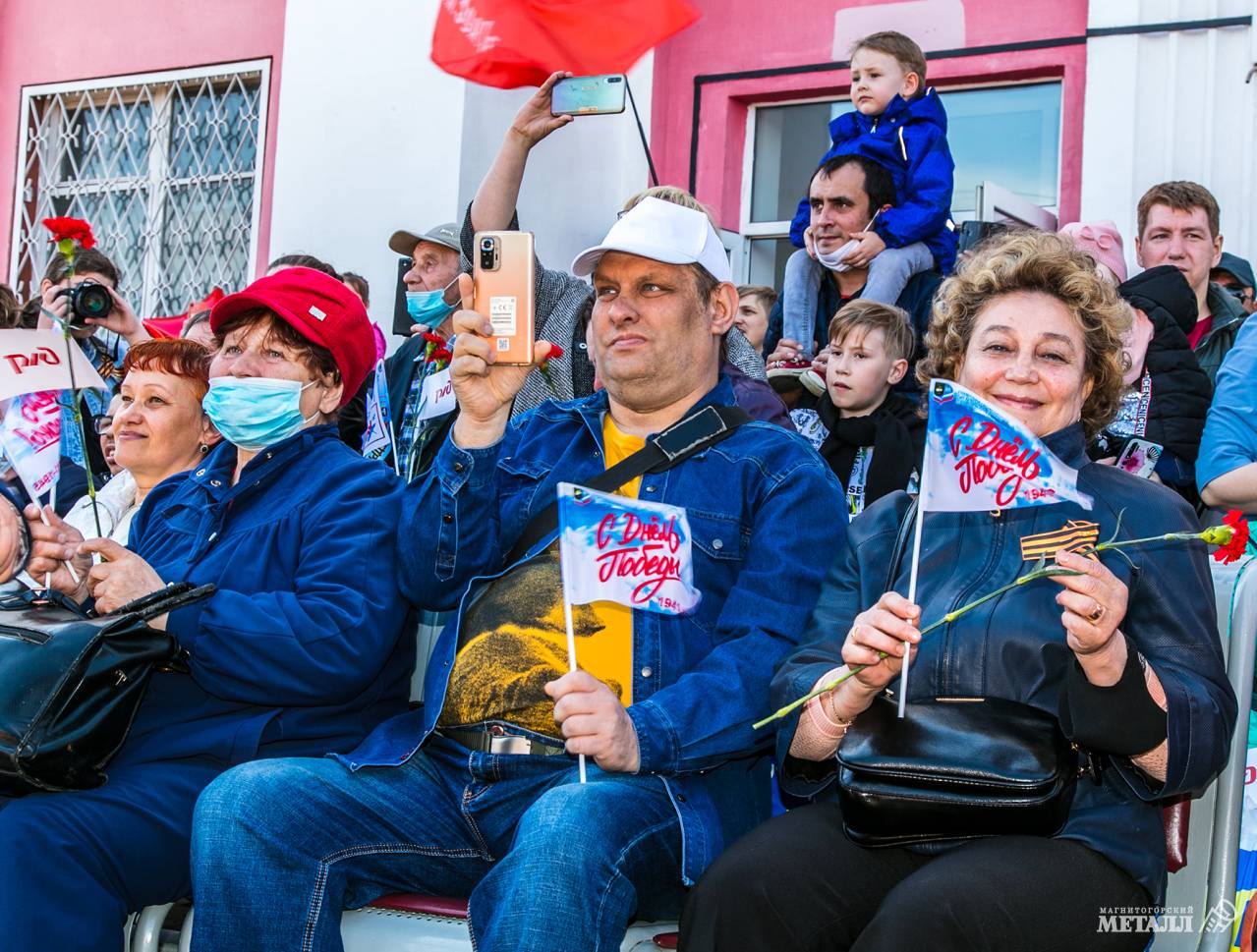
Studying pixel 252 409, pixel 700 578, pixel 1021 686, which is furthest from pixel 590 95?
pixel 1021 686

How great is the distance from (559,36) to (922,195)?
2085mm

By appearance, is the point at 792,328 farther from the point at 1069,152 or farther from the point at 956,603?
the point at 956,603

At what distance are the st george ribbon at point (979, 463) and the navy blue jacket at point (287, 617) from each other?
1.23 metres

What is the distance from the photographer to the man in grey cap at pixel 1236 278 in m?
5.62

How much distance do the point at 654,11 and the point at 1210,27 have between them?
2456mm

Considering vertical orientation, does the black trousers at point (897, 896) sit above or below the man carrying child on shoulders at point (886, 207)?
below

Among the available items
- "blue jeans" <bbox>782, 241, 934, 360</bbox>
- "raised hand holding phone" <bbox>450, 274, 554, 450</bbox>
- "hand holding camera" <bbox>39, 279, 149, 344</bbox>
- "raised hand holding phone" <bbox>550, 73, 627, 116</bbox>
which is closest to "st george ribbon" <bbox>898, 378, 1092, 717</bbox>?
"raised hand holding phone" <bbox>450, 274, 554, 450</bbox>

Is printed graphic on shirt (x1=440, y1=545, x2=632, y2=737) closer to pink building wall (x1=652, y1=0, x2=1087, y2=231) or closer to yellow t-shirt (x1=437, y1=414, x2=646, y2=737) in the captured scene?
yellow t-shirt (x1=437, y1=414, x2=646, y2=737)

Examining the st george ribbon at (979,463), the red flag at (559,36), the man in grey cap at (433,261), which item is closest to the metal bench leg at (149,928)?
the st george ribbon at (979,463)

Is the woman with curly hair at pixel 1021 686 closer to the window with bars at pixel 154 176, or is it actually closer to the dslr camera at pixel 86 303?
the dslr camera at pixel 86 303

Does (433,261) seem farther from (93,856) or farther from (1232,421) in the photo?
(93,856)

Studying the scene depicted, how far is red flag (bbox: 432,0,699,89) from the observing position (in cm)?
667

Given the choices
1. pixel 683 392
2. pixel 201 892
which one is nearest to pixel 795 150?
pixel 683 392

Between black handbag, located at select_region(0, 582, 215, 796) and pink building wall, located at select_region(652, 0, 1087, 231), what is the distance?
17.4ft
